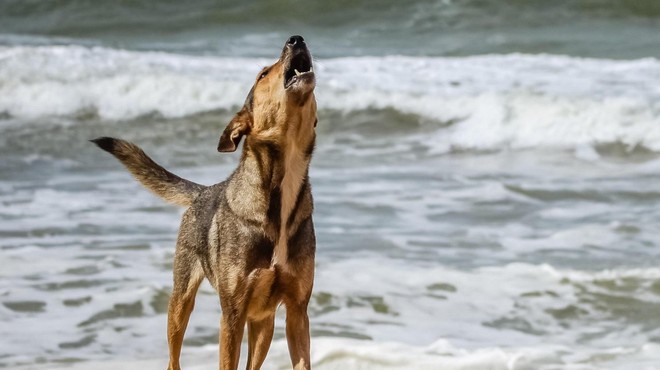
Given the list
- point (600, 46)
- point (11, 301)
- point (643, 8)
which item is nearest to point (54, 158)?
point (11, 301)

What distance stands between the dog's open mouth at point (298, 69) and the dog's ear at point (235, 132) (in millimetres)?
305

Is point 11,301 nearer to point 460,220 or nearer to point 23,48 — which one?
point 460,220

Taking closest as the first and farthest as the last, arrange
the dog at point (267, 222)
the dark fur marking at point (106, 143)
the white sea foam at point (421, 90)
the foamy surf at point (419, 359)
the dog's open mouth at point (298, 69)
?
1. the dog's open mouth at point (298, 69)
2. the dog at point (267, 222)
3. the dark fur marking at point (106, 143)
4. the foamy surf at point (419, 359)
5. the white sea foam at point (421, 90)

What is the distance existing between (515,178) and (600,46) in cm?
851

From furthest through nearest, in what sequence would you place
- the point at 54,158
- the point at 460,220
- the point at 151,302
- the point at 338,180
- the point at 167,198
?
1. the point at 54,158
2. the point at 338,180
3. the point at 460,220
4. the point at 151,302
5. the point at 167,198

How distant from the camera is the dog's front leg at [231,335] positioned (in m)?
5.48

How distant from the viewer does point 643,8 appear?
73.7 feet

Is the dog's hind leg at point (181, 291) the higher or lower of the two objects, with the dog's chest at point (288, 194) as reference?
lower

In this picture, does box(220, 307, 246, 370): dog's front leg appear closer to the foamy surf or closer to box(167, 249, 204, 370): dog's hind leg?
box(167, 249, 204, 370): dog's hind leg

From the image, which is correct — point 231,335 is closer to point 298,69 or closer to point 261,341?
point 261,341

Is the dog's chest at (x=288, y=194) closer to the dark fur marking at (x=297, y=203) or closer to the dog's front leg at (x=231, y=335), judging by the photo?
the dark fur marking at (x=297, y=203)

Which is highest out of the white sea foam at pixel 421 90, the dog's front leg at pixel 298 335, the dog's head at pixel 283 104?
the dog's head at pixel 283 104

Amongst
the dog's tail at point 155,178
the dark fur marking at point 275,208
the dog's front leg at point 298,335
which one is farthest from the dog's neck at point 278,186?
the dog's tail at point 155,178

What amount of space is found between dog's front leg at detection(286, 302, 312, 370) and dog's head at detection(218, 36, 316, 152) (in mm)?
707
